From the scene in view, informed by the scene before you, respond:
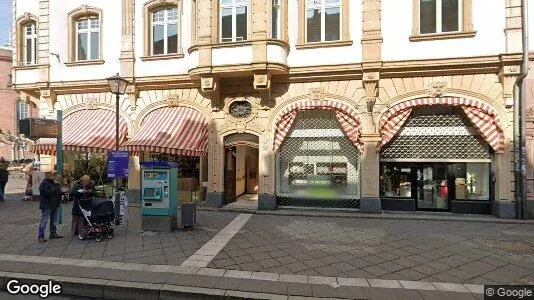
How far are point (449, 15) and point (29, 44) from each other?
1649 cm

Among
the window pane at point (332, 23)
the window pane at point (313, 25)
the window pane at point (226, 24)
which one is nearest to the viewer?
the window pane at point (332, 23)

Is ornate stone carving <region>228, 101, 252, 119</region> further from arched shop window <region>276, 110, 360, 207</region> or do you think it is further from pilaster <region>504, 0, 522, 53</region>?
pilaster <region>504, 0, 522, 53</region>

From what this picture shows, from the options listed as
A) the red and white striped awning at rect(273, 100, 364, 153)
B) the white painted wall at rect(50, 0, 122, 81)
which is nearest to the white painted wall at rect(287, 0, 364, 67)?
the red and white striped awning at rect(273, 100, 364, 153)

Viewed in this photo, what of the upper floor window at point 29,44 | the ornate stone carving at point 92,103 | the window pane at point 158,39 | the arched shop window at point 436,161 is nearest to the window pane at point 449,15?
the arched shop window at point 436,161

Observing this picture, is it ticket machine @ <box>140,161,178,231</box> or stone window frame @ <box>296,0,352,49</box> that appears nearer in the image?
ticket machine @ <box>140,161,178,231</box>

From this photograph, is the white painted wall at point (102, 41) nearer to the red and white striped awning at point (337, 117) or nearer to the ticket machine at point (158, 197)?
the ticket machine at point (158, 197)

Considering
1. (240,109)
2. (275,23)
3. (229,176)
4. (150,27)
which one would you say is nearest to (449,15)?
(275,23)

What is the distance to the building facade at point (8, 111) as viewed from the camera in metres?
36.4

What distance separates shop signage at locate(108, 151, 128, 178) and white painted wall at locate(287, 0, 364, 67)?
6.14 metres

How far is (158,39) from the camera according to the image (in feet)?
41.9

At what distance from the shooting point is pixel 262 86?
Result: 11.0 meters

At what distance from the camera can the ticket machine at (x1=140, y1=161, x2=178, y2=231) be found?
812 centimetres

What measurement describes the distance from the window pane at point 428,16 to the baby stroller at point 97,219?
10.7m

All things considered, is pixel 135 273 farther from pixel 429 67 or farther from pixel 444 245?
pixel 429 67
